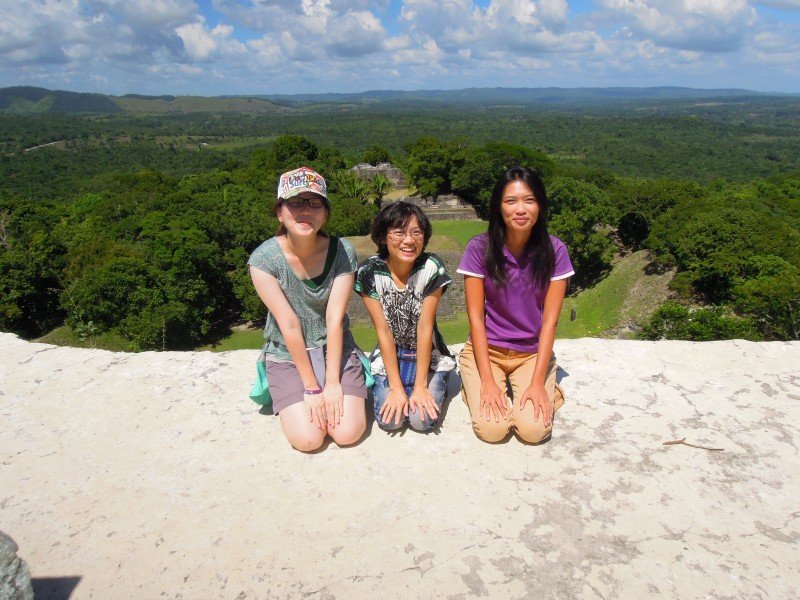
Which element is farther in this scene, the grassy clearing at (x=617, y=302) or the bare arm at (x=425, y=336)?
the grassy clearing at (x=617, y=302)

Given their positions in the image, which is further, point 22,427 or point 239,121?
point 239,121

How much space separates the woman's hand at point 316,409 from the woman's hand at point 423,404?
56 cm

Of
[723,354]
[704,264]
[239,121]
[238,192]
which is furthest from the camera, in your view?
[239,121]

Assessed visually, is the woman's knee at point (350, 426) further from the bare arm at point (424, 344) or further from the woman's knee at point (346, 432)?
the bare arm at point (424, 344)

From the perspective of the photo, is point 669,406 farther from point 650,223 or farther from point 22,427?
point 650,223

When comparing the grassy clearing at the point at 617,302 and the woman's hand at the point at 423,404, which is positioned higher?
the woman's hand at the point at 423,404

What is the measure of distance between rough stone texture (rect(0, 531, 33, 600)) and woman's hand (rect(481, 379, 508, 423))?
7.62 ft

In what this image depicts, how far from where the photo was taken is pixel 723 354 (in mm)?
4246

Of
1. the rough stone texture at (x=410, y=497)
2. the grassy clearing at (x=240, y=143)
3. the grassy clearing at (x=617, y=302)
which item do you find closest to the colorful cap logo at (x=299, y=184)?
the rough stone texture at (x=410, y=497)

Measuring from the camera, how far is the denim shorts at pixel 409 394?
3.18m

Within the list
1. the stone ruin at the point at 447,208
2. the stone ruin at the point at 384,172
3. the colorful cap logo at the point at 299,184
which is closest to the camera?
the colorful cap logo at the point at 299,184

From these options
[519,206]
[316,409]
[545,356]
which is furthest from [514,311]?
[316,409]

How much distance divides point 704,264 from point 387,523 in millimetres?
21778

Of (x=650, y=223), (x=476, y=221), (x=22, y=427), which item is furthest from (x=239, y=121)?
(x=22, y=427)
